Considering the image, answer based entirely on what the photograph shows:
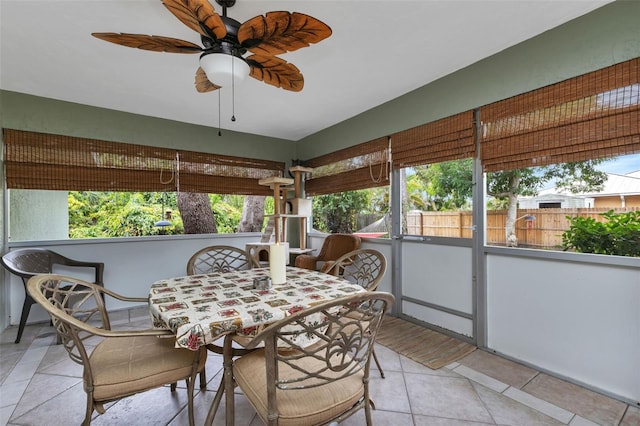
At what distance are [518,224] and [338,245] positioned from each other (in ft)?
6.32

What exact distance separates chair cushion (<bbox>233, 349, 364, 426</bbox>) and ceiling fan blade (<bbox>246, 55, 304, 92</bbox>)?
5.39ft

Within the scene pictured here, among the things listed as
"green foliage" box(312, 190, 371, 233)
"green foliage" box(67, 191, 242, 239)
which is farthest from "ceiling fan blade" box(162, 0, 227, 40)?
"green foliage" box(67, 191, 242, 239)

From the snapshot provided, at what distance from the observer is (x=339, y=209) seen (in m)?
4.26

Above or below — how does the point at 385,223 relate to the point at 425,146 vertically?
below

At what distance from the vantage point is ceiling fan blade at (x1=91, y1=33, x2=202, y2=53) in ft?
4.81

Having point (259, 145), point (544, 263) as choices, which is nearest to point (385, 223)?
point (544, 263)

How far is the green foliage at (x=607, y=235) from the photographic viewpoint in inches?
69.9

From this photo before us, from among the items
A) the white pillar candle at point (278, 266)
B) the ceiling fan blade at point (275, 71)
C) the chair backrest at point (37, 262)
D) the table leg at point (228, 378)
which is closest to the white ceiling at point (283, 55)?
the ceiling fan blade at point (275, 71)

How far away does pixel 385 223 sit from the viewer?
3.47 m

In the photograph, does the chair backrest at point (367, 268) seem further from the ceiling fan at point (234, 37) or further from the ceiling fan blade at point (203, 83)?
the ceiling fan blade at point (203, 83)

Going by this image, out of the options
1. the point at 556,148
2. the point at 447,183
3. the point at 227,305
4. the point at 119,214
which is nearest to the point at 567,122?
the point at 556,148

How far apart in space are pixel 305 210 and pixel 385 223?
113 centimetres

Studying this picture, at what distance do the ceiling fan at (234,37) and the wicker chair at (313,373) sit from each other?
1256mm

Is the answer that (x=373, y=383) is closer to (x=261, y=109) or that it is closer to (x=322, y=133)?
(x=261, y=109)
